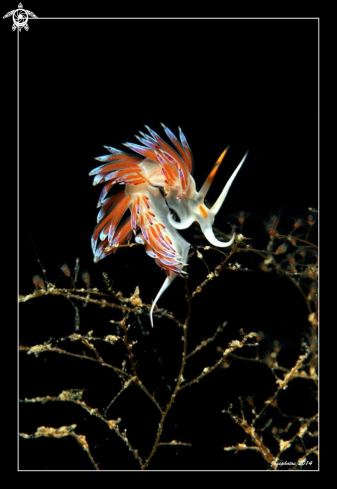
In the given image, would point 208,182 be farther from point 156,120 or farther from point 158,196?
point 156,120

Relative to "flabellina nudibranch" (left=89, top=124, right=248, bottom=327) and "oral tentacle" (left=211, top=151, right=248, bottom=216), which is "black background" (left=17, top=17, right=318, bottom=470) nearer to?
"flabellina nudibranch" (left=89, top=124, right=248, bottom=327)

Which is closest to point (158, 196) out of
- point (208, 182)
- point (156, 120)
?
point (208, 182)

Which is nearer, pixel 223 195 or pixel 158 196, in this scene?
pixel 223 195

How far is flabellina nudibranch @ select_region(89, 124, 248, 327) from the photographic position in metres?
3.19

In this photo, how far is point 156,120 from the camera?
3.34m

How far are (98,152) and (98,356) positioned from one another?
57.1 inches

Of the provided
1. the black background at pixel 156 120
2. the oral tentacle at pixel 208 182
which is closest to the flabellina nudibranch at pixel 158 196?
the oral tentacle at pixel 208 182

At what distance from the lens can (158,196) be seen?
3.28 meters

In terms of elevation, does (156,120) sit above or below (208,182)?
above

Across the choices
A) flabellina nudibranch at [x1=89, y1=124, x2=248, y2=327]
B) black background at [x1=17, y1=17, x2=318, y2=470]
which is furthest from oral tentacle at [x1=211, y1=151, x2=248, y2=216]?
black background at [x1=17, y1=17, x2=318, y2=470]

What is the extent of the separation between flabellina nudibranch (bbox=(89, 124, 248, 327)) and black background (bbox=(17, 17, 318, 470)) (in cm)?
12

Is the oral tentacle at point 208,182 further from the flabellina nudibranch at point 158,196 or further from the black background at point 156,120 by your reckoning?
the black background at point 156,120

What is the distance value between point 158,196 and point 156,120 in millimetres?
542

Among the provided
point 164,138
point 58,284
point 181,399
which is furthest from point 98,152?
point 181,399
